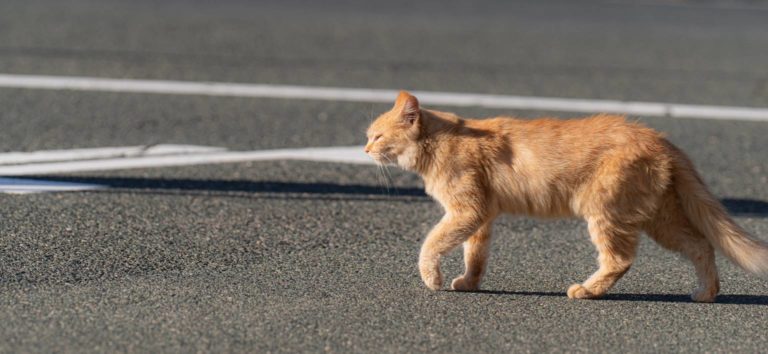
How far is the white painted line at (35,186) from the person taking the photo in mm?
5824

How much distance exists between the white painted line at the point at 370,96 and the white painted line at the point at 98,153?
1910mm

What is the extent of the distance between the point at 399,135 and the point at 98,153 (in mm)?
2887

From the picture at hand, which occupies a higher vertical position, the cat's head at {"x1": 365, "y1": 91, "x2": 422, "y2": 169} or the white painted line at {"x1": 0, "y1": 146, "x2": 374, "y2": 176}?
the cat's head at {"x1": 365, "y1": 91, "x2": 422, "y2": 169}

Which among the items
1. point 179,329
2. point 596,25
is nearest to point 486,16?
point 596,25

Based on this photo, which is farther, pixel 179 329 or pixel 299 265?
pixel 299 265

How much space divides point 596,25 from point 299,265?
1005 centimetres

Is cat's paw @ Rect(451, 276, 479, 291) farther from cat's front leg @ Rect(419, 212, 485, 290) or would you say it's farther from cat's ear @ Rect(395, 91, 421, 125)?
cat's ear @ Rect(395, 91, 421, 125)

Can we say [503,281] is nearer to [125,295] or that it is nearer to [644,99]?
[125,295]

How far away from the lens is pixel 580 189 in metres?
4.38

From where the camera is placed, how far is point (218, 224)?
215 inches

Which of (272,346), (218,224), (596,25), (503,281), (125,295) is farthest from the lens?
(596,25)

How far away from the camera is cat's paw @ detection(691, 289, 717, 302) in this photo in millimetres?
4480

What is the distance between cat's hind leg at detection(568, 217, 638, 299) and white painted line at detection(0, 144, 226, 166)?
3.34 metres

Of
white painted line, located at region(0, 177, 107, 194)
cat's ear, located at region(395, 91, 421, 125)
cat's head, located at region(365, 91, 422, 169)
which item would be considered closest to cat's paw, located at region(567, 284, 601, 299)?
cat's head, located at region(365, 91, 422, 169)
